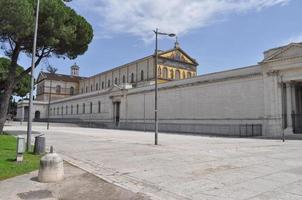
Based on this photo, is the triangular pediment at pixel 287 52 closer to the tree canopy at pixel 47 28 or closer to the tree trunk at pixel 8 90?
the tree canopy at pixel 47 28

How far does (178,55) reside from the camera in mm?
71312

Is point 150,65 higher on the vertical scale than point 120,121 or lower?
higher

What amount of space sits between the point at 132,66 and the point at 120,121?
17632mm

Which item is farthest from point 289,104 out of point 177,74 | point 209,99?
point 177,74

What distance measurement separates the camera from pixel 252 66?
114 feet

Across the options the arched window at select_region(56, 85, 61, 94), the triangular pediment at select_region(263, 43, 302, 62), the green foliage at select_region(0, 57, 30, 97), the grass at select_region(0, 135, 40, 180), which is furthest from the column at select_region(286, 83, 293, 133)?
the arched window at select_region(56, 85, 61, 94)

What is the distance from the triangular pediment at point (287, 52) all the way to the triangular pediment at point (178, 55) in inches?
1481

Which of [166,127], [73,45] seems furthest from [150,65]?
[73,45]

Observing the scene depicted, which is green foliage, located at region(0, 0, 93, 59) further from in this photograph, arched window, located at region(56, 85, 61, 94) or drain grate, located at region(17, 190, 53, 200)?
arched window, located at region(56, 85, 61, 94)

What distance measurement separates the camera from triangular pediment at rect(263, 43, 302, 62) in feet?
97.2

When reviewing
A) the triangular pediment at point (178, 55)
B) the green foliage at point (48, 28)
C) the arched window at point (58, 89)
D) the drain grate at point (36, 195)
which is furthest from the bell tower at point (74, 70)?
the drain grate at point (36, 195)

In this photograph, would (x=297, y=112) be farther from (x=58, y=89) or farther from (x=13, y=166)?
(x=58, y=89)

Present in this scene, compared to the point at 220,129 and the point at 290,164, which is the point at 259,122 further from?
the point at 290,164

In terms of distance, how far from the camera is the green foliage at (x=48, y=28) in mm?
19558
